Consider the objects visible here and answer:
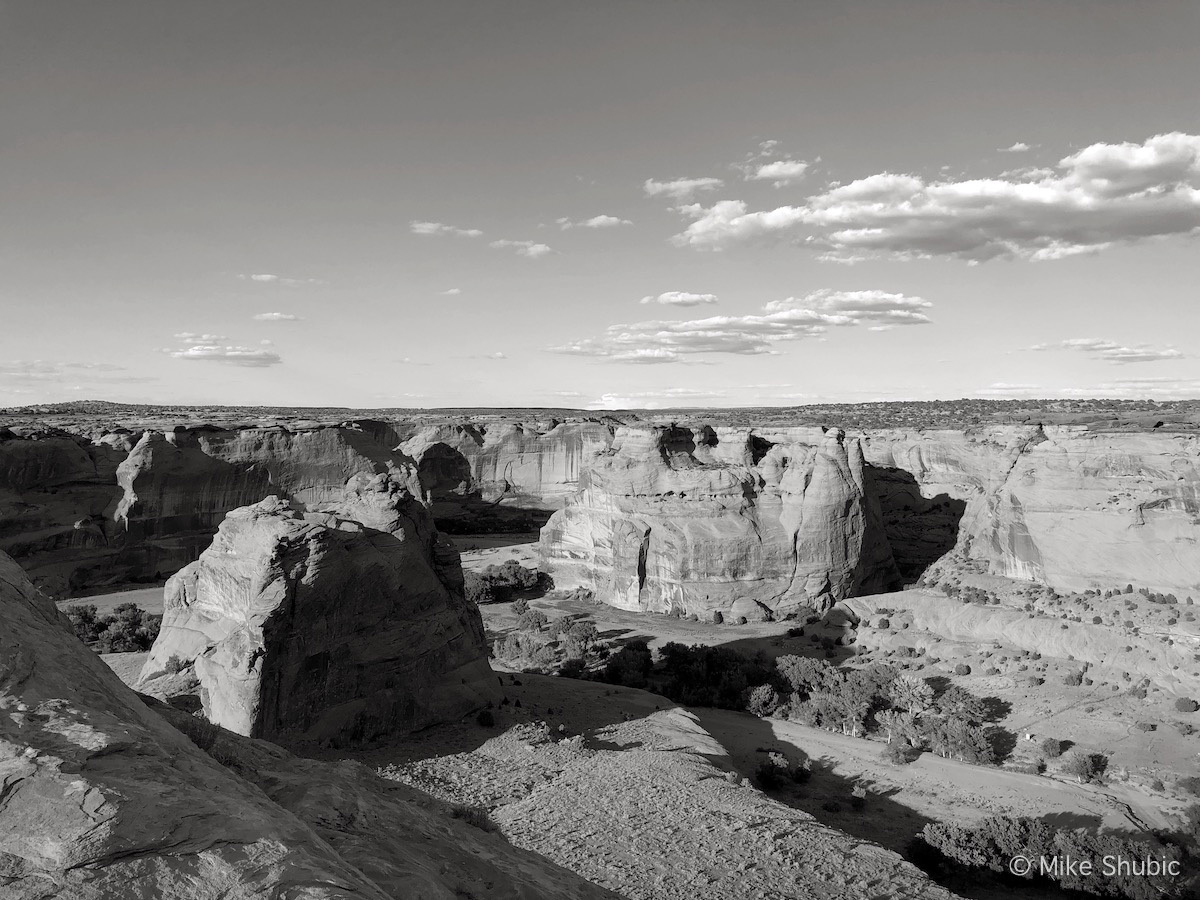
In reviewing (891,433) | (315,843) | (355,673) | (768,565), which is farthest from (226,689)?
(891,433)

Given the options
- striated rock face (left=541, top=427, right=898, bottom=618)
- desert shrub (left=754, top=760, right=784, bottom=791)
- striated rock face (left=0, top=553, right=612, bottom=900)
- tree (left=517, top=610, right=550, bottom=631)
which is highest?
striated rock face (left=0, top=553, right=612, bottom=900)

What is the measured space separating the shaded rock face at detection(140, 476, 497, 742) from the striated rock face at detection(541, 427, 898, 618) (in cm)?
1780

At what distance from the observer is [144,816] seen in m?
4.52

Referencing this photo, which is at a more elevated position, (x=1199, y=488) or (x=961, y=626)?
(x=1199, y=488)

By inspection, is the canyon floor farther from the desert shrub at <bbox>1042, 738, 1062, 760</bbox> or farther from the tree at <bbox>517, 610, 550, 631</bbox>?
the tree at <bbox>517, 610, 550, 631</bbox>

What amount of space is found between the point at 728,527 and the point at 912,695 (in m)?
14.0

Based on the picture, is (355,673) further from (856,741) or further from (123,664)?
(856,741)

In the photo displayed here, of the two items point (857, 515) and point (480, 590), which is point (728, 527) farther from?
point (480, 590)

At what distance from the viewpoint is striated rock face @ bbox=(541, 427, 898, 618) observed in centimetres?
3688

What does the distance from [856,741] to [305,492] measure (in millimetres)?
42603

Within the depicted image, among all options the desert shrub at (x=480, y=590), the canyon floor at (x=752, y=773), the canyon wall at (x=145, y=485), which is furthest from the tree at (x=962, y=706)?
Result: the canyon wall at (x=145, y=485)

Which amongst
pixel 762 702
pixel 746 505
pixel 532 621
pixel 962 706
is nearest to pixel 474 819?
pixel 762 702

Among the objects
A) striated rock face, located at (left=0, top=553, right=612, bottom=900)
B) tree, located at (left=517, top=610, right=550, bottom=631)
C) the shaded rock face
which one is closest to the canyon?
tree, located at (left=517, top=610, right=550, bottom=631)

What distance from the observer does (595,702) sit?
2419 cm
